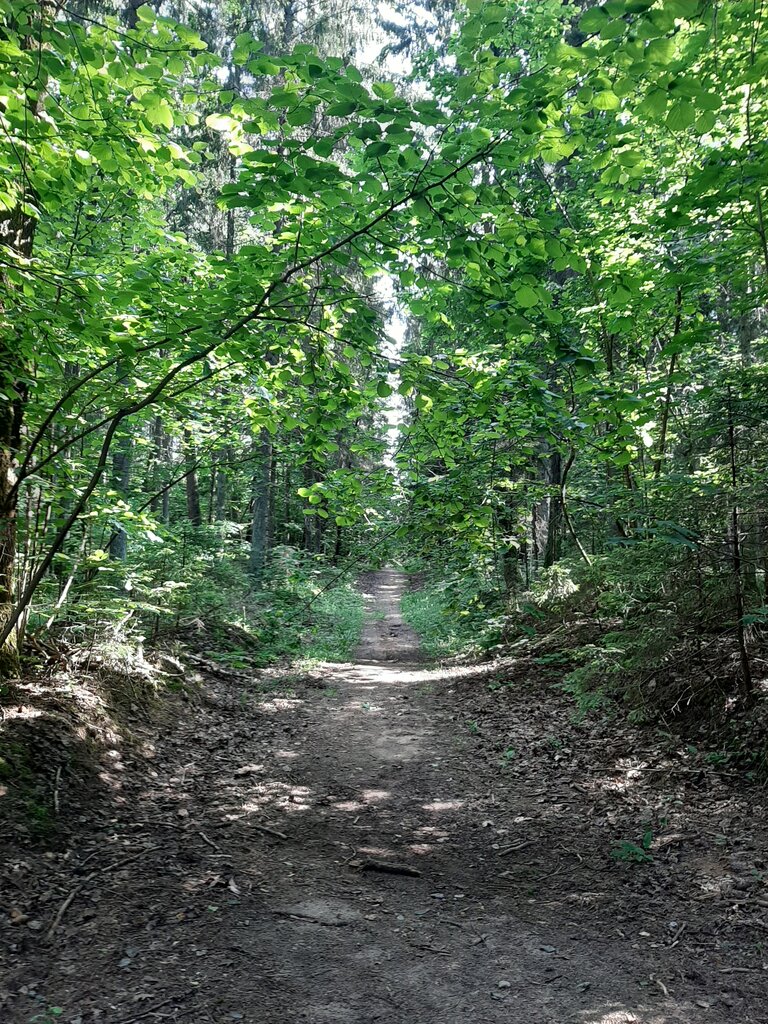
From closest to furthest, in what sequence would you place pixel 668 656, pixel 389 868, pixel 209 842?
pixel 389 868 < pixel 209 842 < pixel 668 656

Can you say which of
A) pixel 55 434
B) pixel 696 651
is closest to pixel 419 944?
pixel 696 651

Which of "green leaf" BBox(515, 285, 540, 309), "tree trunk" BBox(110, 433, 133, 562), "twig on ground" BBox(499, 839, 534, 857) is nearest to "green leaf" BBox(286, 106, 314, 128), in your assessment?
"green leaf" BBox(515, 285, 540, 309)

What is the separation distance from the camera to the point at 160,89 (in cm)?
401

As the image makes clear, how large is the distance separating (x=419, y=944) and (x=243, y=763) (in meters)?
3.23

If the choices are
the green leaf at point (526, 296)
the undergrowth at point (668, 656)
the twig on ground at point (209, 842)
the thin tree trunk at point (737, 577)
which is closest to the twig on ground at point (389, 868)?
the twig on ground at point (209, 842)

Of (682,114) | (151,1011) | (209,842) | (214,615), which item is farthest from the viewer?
(214,615)

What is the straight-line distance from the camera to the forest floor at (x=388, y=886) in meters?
3.04

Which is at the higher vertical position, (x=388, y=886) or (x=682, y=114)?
(x=682, y=114)

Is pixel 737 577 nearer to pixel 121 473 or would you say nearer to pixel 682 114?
pixel 682 114

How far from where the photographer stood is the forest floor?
304 cm

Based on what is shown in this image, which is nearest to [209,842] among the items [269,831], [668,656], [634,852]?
[269,831]

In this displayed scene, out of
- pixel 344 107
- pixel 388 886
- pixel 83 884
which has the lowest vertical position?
pixel 388 886

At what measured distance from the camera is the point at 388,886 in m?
4.16

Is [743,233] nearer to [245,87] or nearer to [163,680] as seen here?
[163,680]
